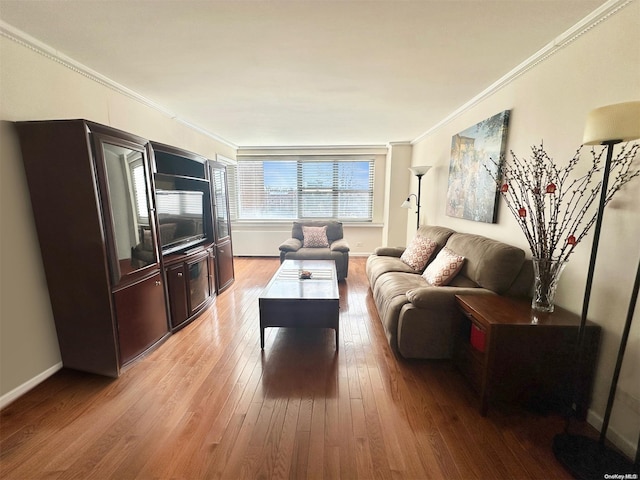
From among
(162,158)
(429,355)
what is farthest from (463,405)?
(162,158)

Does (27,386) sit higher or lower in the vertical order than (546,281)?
lower

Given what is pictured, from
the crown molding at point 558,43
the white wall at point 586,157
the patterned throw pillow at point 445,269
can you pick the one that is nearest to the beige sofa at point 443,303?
the patterned throw pillow at point 445,269

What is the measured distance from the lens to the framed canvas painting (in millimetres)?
2486

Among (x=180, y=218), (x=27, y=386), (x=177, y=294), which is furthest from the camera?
(x=180, y=218)

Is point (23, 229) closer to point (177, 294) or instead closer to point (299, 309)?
point (177, 294)

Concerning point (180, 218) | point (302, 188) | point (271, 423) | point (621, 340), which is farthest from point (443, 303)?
point (302, 188)

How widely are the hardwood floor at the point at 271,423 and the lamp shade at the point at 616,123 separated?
1613mm

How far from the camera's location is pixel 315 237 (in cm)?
473

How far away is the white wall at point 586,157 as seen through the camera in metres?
1.39

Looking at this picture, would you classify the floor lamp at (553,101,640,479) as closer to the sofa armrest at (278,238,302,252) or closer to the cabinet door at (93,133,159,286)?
the cabinet door at (93,133,159,286)

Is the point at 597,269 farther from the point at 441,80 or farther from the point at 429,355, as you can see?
the point at 441,80

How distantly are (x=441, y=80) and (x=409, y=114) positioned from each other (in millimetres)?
1030

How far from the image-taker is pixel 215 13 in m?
1.55

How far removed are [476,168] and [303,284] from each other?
7.17 feet
